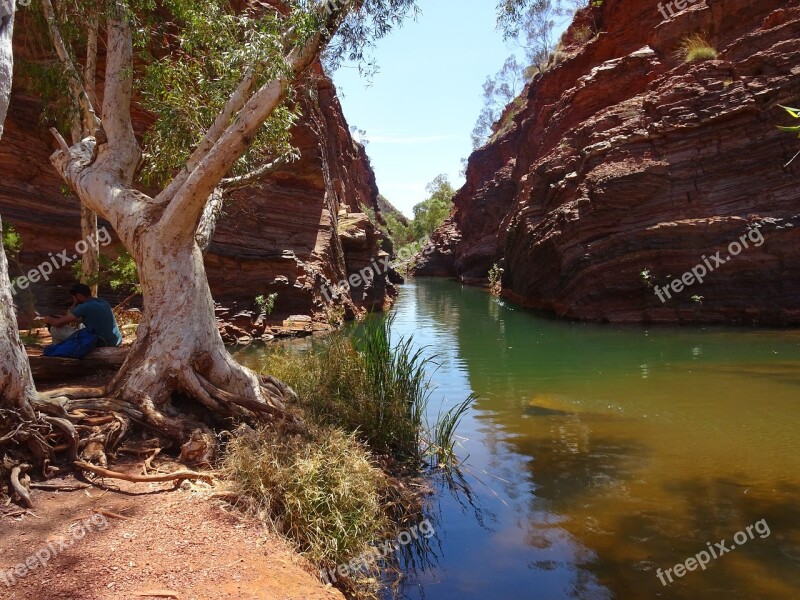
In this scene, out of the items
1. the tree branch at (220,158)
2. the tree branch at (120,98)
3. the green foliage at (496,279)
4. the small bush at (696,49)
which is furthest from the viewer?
the green foliage at (496,279)

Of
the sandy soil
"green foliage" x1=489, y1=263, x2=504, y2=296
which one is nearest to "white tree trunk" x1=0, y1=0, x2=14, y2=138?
the sandy soil

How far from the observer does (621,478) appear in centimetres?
674

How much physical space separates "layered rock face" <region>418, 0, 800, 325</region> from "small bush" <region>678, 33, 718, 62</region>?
28 cm

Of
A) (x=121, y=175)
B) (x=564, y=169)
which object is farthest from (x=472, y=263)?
(x=121, y=175)

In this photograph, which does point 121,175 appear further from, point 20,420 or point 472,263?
point 472,263

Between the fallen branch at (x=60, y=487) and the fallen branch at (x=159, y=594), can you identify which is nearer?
the fallen branch at (x=159, y=594)

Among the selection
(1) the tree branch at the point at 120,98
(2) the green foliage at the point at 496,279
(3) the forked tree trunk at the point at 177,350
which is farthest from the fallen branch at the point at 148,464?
(2) the green foliage at the point at 496,279

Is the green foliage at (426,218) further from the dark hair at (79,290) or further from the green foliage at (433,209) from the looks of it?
the dark hair at (79,290)

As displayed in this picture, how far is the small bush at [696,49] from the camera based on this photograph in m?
21.6

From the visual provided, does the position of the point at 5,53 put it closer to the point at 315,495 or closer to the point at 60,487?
the point at 60,487

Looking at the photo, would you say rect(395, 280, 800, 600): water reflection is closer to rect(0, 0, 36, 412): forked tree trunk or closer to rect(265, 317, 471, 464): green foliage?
rect(265, 317, 471, 464): green foliage

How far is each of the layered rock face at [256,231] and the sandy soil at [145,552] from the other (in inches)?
289

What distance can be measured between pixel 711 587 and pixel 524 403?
5.96m

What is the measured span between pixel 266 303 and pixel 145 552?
16.8m
